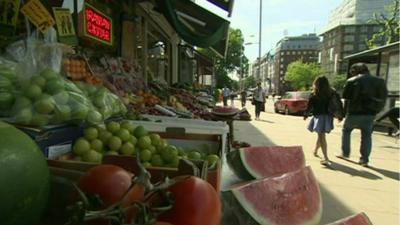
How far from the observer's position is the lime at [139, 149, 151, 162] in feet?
6.14

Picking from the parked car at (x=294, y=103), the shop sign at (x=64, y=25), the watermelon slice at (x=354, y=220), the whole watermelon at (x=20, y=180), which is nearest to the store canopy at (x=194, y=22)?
the shop sign at (x=64, y=25)

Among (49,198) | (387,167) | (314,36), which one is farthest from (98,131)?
(314,36)

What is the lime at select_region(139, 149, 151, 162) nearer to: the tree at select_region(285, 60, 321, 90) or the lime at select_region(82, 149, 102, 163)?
the lime at select_region(82, 149, 102, 163)

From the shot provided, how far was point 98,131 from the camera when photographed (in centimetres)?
205

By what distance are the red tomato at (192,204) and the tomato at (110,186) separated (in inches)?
3.1

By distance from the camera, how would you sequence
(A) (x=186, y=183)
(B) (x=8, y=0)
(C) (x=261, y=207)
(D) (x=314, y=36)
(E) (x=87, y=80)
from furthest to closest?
(D) (x=314, y=36), (E) (x=87, y=80), (B) (x=8, y=0), (C) (x=261, y=207), (A) (x=186, y=183)

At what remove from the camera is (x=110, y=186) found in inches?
38.5

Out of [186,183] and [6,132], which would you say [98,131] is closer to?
[6,132]

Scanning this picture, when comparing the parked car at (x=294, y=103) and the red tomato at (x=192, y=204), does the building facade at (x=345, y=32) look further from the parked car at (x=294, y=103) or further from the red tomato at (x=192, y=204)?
the red tomato at (x=192, y=204)

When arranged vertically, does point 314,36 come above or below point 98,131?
above

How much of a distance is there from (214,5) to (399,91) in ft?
28.1

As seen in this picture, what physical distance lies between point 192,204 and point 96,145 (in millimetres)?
1100

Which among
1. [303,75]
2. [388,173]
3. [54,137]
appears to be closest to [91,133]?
[54,137]

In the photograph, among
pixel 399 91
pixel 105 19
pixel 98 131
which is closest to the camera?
pixel 98 131
